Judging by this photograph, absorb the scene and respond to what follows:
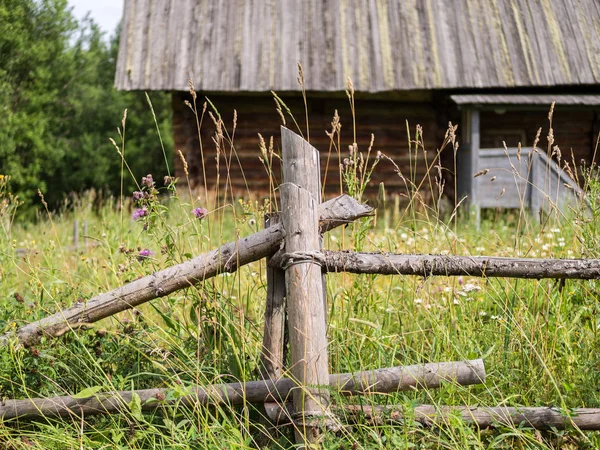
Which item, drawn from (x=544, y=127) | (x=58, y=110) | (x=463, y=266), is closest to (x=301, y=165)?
(x=463, y=266)

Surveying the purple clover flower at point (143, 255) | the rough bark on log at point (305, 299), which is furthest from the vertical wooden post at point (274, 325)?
the purple clover flower at point (143, 255)

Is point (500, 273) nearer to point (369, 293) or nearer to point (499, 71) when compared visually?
point (369, 293)

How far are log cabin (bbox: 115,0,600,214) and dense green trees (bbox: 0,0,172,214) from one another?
2.37 m

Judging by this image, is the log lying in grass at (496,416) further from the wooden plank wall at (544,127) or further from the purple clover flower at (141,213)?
the wooden plank wall at (544,127)

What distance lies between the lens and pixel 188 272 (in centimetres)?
252

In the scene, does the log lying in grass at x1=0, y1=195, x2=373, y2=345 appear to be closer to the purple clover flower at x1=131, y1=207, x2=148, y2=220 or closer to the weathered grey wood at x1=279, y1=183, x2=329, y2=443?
the weathered grey wood at x1=279, y1=183, x2=329, y2=443

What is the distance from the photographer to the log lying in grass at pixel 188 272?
2.49m

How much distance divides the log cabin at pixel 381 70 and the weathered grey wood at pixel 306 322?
7.32 meters

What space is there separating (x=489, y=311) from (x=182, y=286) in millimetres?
1621

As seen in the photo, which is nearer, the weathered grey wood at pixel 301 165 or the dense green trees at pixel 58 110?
the weathered grey wood at pixel 301 165

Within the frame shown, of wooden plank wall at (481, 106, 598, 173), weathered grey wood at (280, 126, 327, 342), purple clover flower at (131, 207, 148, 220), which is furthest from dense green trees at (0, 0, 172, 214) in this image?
weathered grey wood at (280, 126, 327, 342)

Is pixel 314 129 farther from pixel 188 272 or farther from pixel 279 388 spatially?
pixel 279 388

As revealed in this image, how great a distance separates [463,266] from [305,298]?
652 millimetres

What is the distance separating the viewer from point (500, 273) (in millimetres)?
2545
